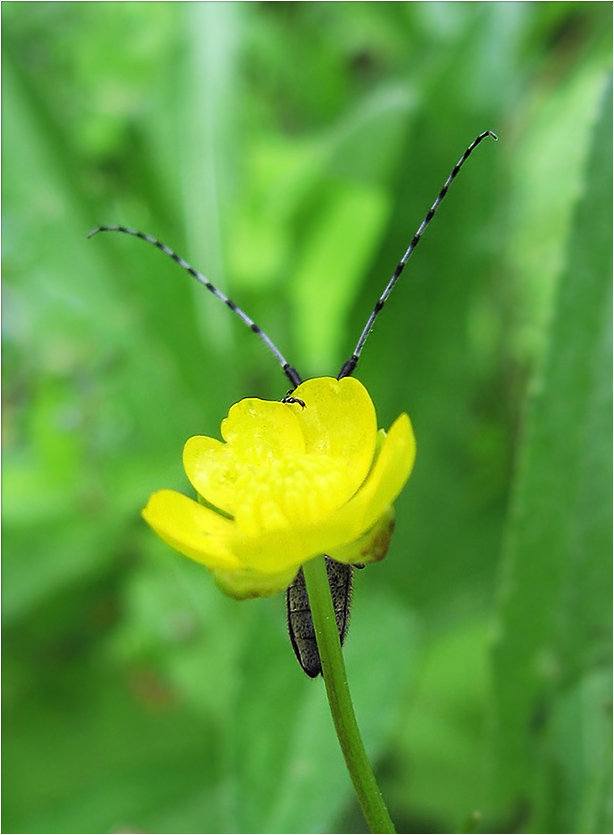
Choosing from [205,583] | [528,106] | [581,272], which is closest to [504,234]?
[528,106]

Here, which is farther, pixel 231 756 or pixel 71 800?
pixel 71 800

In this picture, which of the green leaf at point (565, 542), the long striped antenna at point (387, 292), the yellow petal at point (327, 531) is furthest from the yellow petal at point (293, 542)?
the green leaf at point (565, 542)

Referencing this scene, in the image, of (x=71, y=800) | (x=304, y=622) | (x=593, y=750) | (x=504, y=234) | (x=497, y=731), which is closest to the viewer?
(x=304, y=622)

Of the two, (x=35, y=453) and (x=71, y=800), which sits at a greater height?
(x=35, y=453)

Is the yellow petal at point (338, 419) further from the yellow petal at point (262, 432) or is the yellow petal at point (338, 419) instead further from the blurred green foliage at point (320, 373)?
the blurred green foliage at point (320, 373)

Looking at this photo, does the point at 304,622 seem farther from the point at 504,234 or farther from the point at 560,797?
the point at 504,234

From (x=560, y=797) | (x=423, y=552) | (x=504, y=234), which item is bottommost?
(x=560, y=797)

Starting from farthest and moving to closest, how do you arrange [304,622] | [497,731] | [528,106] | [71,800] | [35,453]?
[528,106] < [35,453] < [71,800] < [497,731] < [304,622]
